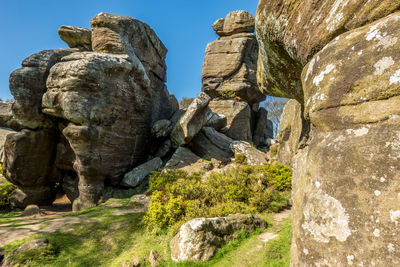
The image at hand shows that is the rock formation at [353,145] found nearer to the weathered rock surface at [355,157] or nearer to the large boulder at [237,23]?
the weathered rock surface at [355,157]

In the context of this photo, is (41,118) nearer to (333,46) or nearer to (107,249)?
(107,249)

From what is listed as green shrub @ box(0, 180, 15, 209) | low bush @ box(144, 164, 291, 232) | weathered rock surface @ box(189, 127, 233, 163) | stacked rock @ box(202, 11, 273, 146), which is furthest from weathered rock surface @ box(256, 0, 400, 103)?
green shrub @ box(0, 180, 15, 209)

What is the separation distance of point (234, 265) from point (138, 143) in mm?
10257

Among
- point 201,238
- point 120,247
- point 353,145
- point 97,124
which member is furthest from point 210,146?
point 353,145

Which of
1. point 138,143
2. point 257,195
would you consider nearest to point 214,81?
point 138,143

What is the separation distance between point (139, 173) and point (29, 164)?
6660 mm

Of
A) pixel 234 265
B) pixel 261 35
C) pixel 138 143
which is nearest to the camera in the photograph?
pixel 234 265

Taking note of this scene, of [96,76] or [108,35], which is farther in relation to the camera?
[108,35]

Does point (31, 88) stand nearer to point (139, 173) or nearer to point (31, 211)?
point (31, 211)

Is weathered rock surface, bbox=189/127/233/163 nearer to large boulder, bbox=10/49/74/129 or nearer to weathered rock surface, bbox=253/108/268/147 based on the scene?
weathered rock surface, bbox=253/108/268/147

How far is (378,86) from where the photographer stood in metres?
1.85

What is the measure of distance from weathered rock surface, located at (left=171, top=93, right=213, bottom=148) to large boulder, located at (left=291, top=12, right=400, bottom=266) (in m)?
9.98

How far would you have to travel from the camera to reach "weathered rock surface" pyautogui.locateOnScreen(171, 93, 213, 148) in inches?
477

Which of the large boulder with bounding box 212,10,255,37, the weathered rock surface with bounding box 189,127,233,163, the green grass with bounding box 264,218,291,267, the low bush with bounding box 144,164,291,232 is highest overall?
the large boulder with bounding box 212,10,255,37
